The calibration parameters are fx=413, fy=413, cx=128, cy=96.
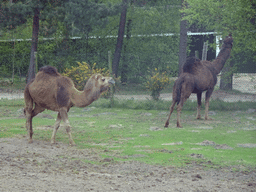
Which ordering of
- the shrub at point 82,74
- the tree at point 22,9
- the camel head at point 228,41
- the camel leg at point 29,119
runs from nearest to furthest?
the camel leg at point 29,119, the camel head at point 228,41, the shrub at point 82,74, the tree at point 22,9

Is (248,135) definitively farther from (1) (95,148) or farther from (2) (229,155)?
(1) (95,148)

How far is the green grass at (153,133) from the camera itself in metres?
8.36

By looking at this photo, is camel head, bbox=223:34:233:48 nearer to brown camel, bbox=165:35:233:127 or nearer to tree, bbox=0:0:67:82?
brown camel, bbox=165:35:233:127

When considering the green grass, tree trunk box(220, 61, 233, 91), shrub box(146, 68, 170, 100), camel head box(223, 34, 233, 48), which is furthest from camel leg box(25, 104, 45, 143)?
tree trunk box(220, 61, 233, 91)

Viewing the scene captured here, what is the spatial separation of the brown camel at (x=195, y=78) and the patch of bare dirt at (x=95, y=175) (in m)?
4.69

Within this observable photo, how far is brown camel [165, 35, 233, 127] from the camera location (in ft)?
40.9

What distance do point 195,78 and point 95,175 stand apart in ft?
22.6

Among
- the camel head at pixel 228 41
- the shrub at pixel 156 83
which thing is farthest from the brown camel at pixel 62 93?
the shrub at pixel 156 83

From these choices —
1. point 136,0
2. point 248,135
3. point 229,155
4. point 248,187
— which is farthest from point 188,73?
point 136,0

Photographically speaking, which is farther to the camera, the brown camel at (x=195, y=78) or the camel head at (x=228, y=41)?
the camel head at (x=228, y=41)

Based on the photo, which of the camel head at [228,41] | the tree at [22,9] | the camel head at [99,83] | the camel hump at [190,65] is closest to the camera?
the camel head at [99,83]

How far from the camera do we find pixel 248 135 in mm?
10812

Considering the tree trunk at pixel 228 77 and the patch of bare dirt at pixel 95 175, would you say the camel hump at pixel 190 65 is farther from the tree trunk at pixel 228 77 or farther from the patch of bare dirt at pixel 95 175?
the patch of bare dirt at pixel 95 175

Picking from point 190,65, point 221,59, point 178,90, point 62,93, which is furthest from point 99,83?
point 221,59
